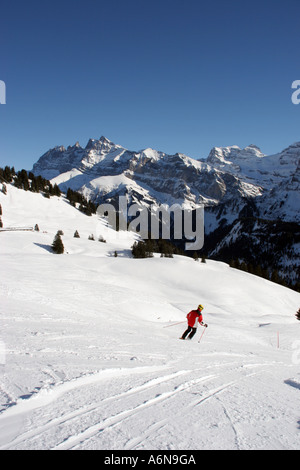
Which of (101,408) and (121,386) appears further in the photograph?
(121,386)

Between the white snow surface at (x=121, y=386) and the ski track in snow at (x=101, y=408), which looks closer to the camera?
the ski track in snow at (x=101, y=408)

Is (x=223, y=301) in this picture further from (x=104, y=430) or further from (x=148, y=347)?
(x=104, y=430)

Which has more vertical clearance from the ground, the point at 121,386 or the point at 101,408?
the point at 101,408

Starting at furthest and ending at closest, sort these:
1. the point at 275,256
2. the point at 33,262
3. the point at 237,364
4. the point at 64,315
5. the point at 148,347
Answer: the point at 275,256
the point at 33,262
the point at 64,315
the point at 148,347
the point at 237,364

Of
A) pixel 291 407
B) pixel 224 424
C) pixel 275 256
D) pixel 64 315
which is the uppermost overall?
pixel 224 424

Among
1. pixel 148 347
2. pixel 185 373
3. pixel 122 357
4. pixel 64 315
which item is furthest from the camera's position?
pixel 64 315

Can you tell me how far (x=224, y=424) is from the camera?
4.16 metres

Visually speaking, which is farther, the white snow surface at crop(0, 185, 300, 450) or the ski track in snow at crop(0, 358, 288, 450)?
the white snow surface at crop(0, 185, 300, 450)
